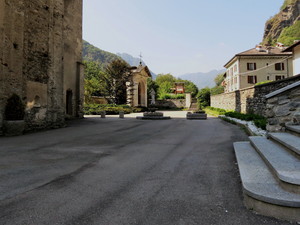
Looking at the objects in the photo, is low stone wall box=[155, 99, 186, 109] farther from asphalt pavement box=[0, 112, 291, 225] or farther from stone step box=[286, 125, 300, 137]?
asphalt pavement box=[0, 112, 291, 225]

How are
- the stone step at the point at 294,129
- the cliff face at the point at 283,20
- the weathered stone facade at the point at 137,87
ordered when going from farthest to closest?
the cliff face at the point at 283,20
the weathered stone facade at the point at 137,87
the stone step at the point at 294,129

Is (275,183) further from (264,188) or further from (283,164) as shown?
(283,164)

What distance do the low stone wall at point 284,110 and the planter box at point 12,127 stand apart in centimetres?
986

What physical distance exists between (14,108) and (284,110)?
10.4 m

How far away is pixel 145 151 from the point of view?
5586mm

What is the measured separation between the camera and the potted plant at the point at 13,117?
874 centimetres

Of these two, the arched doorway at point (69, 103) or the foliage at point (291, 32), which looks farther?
the foliage at point (291, 32)

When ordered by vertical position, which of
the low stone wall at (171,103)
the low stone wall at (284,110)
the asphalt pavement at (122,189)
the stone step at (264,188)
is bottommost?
the asphalt pavement at (122,189)

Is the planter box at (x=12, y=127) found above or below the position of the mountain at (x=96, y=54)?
below

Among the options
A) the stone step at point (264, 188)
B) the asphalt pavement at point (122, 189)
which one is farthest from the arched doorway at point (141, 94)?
the stone step at point (264, 188)

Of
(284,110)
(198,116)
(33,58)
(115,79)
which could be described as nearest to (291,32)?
(115,79)

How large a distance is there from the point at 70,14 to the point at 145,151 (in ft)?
53.7

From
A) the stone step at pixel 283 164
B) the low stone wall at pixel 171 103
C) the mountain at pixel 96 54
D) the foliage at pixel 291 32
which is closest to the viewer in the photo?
the stone step at pixel 283 164

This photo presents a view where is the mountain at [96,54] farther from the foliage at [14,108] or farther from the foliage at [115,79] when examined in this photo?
the foliage at [14,108]
